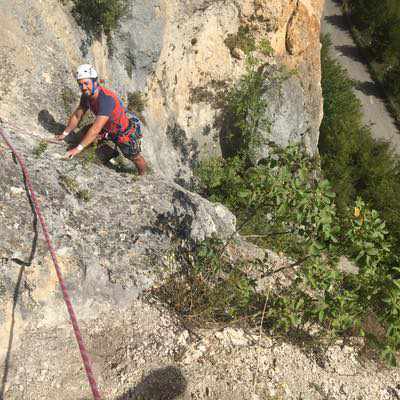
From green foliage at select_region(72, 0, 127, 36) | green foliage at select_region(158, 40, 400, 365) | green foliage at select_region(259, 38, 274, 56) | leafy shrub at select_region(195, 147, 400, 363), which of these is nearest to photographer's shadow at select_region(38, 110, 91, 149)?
green foliage at select_region(158, 40, 400, 365)

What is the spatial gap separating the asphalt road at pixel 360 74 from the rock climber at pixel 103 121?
2059 cm

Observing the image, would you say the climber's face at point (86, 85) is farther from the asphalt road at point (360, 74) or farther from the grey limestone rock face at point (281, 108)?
the asphalt road at point (360, 74)

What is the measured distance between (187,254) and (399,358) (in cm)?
388

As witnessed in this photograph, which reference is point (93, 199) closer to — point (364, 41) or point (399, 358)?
point (399, 358)

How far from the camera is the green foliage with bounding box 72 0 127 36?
8.13m

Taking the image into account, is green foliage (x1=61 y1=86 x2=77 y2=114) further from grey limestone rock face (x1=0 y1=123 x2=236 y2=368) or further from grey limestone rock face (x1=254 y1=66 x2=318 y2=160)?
grey limestone rock face (x1=254 y1=66 x2=318 y2=160)

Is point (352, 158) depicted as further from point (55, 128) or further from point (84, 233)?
point (84, 233)

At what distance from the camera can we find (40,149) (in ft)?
Answer: 18.4

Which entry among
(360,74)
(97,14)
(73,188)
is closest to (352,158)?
(360,74)

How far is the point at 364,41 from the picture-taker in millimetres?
27438

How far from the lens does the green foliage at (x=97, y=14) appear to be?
8133mm

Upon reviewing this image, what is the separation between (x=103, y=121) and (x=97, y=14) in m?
4.22

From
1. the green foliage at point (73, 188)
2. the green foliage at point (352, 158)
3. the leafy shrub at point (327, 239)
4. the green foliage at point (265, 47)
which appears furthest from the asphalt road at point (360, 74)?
the green foliage at point (73, 188)

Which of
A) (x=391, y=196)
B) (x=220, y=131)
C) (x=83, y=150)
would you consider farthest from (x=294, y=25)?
(x=83, y=150)
